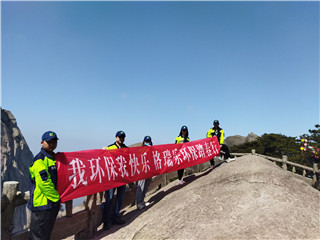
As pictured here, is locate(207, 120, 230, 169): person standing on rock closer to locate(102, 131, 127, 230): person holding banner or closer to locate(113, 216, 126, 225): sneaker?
locate(102, 131, 127, 230): person holding banner

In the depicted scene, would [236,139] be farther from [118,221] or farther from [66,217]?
[66,217]

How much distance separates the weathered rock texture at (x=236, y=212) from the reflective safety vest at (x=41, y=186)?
2196 millimetres

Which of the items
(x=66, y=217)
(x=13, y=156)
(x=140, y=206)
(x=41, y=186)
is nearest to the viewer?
(x=41, y=186)

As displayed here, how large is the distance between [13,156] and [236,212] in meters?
126

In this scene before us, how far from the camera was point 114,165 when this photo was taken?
6.32 m

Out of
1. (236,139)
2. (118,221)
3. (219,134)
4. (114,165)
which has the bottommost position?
(118,221)

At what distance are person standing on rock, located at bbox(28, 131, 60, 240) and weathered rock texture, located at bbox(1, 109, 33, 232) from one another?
109935 millimetres

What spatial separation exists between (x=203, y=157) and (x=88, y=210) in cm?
530

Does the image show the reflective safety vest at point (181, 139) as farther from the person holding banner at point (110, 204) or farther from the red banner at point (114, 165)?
the person holding banner at point (110, 204)

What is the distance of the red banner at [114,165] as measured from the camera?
508 centimetres

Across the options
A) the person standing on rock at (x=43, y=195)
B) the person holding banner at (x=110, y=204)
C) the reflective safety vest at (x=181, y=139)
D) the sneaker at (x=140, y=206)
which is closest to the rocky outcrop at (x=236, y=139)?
the reflective safety vest at (x=181, y=139)

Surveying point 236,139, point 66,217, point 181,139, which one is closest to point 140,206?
point 66,217

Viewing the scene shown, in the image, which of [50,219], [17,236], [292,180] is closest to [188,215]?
[50,219]

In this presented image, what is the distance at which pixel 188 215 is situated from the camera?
5766 mm
